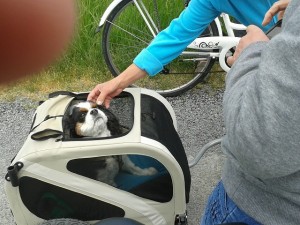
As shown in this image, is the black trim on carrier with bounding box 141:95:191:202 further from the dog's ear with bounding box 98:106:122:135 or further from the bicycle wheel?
the bicycle wheel

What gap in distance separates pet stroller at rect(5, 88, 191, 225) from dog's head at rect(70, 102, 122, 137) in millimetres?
53

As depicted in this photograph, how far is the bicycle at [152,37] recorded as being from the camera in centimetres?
262

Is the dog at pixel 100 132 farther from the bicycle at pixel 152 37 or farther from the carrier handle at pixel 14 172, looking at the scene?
the bicycle at pixel 152 37

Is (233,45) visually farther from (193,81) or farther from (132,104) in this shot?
(132,104)

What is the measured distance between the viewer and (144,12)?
2.75 m

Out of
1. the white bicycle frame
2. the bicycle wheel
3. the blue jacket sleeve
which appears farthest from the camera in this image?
the bicycle wheel

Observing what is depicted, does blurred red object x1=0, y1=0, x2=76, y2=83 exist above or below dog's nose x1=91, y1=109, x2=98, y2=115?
above

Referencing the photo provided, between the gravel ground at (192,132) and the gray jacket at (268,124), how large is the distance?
4.23 feet

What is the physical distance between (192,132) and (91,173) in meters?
1.08

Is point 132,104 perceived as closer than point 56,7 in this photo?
No


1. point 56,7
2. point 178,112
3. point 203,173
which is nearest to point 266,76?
point 56,7

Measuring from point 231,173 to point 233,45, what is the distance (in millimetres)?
1691

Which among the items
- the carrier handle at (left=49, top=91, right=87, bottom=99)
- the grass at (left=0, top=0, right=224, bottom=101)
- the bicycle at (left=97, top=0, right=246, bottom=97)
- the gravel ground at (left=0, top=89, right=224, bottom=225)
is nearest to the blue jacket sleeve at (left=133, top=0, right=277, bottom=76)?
the carrier handle at (left=49, top=91, right=87, bottom=99)

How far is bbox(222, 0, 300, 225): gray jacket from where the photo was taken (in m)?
0.66
